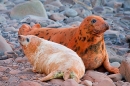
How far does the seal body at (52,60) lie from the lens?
4.20 m

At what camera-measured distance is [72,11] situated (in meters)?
13.4

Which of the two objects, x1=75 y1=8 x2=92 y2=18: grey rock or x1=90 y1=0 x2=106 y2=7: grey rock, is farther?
x1=90 y1=0 x2=106 y2=7: grey rock

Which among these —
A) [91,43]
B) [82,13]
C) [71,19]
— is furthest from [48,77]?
[82,13]

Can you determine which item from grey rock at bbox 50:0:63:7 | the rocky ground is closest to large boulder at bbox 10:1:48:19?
the rocky ground

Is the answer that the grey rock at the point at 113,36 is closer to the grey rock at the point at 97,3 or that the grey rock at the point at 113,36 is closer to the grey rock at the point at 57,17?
the grey rock at the point at 57,17

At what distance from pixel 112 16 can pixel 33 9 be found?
12.6ft

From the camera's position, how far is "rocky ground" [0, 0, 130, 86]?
14.3 ft

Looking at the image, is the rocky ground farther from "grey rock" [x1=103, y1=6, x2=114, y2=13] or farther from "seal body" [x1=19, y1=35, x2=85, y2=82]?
"seal body" [x1=19, y1=35, x2=85, y2=82]

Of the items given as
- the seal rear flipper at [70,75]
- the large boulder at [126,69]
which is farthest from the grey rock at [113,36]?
the seal rear flipper at [70,75]

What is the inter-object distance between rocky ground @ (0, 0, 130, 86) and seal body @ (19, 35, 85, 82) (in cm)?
→ 10

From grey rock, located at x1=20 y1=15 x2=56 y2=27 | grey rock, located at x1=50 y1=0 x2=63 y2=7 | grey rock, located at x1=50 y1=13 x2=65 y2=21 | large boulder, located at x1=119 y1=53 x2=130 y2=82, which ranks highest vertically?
large boulder, located at x1=119 y1=53 x2=130 y2=82

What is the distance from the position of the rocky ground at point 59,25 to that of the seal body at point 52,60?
0.10m

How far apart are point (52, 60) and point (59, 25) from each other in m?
6.23

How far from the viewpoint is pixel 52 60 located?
4559 mm
